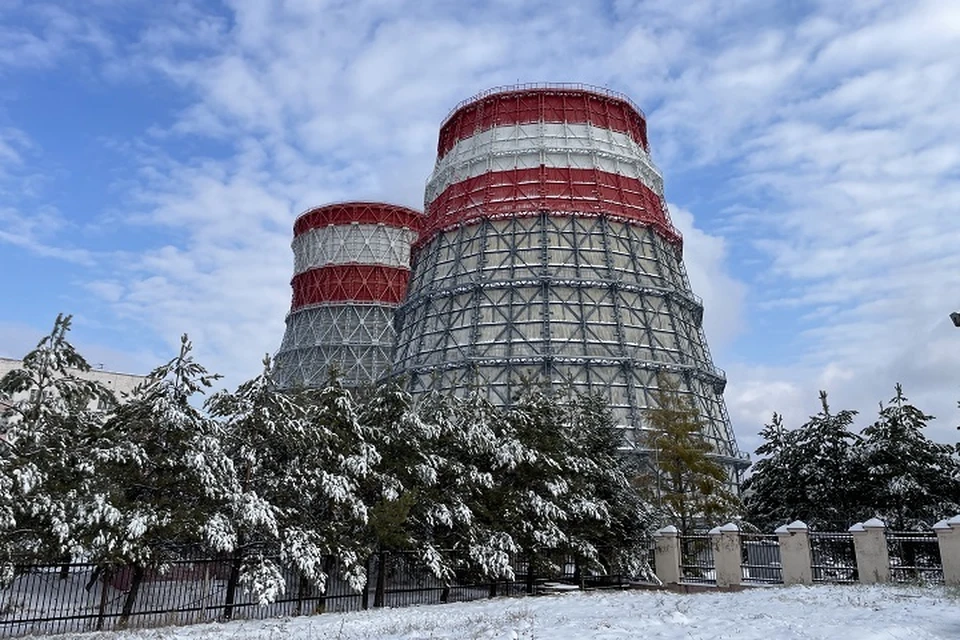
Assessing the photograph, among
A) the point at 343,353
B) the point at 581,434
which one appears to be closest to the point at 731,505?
the point at 581,434

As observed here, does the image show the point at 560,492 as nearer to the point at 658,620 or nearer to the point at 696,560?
the point at 696,560

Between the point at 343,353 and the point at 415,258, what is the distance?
1446cm

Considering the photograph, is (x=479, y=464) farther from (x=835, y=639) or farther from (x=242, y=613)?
(x=835, y=639)

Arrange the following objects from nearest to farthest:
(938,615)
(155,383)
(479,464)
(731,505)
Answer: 1. (938,615)
2. (155,383)
3. (479,464)
4. (731,505)

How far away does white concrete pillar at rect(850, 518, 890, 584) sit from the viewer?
19.3m

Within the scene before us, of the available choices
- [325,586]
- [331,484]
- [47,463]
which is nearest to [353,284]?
[331,484]

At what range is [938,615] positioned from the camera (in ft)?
37.3

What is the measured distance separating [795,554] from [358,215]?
52687 millimetres

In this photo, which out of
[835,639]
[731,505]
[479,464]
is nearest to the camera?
[835,639]

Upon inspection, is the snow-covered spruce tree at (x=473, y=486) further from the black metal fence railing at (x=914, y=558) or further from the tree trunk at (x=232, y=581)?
the black metal fence railing at (x=914, y=558)

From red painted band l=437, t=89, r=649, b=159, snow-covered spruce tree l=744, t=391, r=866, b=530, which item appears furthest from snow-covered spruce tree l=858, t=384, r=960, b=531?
red painted band l=437, t=89, r=649, b=159

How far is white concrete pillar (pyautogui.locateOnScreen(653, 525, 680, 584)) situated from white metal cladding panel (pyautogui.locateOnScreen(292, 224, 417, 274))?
45.9 m

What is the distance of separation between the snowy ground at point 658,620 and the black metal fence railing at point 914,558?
3126mm

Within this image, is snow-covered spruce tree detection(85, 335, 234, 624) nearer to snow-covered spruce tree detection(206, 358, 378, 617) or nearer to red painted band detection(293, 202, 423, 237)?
snow-covered spruce tree detection(206, 358, 378, 617)
